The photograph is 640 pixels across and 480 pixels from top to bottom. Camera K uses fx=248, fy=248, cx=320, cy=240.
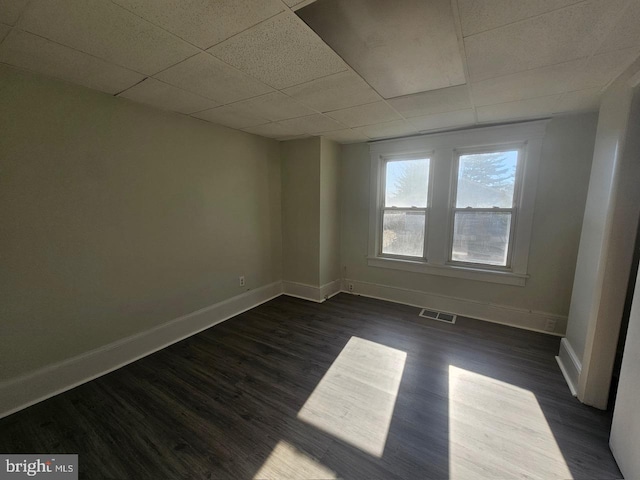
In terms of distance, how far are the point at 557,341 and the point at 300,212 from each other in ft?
11.2

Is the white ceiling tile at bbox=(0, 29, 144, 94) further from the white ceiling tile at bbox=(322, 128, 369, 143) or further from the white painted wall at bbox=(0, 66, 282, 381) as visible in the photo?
the white ceiling tile at bbox=(322, 128, 369, 143)

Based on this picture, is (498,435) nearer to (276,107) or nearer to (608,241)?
(608,241)

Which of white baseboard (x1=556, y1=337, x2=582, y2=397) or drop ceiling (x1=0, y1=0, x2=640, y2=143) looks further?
white baseboard (x1=556, y1=337, x2=582, y2=397)

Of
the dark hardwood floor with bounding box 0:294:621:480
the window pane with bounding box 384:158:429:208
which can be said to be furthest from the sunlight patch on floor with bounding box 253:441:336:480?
the window pane with bounding box 384:158:429:208

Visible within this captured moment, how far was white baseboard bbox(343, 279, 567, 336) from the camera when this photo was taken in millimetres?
2832

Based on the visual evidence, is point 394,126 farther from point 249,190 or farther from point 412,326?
point 412,326

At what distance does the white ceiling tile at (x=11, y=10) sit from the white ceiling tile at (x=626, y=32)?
273cm

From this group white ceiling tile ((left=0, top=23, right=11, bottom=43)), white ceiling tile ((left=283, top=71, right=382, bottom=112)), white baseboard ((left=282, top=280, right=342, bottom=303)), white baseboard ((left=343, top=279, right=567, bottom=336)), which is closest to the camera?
white ceiling tile ((left=0, top=23, right=11, bottom=43))

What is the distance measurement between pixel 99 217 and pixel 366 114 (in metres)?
Answer: 2.62

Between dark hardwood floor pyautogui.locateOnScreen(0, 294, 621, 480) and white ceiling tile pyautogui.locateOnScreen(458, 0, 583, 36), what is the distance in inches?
91.7

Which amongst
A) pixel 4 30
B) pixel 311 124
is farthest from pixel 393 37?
pixel 4 30

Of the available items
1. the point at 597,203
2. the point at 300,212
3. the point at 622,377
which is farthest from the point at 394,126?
the point at 622,377

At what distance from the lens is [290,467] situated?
138 cm

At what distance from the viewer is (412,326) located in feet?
9.73
